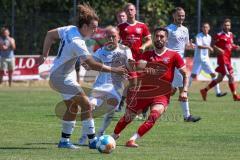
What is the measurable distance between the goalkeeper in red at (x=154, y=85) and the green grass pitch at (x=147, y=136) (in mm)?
396

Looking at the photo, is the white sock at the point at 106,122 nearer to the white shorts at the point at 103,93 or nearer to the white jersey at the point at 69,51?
the white shorts at the point at 103,93

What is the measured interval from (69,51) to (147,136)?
2.75 metres

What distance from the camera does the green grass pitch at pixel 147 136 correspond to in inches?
455

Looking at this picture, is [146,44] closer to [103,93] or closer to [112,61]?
[112,61]

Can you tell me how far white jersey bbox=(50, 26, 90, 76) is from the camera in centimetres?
1223

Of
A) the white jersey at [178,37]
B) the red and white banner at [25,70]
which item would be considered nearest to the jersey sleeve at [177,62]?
the white jersey at [178,37]

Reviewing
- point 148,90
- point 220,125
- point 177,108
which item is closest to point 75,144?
point 148,90

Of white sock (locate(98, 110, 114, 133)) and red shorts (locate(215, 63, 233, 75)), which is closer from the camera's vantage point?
white sock (locate(98, 110, 114, 133))

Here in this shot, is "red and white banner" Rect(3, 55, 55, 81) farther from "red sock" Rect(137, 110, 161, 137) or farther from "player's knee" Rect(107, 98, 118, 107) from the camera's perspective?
"red sock" Rect(137, 110, 161, 137)

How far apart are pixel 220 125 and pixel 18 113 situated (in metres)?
5.09

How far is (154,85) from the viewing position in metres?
14.1

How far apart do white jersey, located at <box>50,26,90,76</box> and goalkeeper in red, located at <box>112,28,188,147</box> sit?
4.34ft

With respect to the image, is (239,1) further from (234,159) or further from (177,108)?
(234,159)

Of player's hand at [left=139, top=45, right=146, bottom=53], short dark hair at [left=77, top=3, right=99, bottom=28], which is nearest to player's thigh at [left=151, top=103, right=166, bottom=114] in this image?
short dark hair at [left=77, top=3, right=99, bottom=28]
